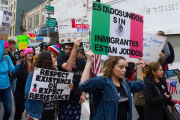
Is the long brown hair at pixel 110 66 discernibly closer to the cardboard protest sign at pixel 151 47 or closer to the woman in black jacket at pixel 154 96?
the cardboard protest sign at pixel 151 47

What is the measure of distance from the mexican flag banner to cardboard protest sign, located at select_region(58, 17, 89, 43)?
3.17 feet

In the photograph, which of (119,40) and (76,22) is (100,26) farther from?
(76,22)

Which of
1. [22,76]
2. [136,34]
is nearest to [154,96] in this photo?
[136,34]

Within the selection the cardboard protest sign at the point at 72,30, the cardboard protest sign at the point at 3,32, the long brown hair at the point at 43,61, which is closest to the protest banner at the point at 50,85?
the long brown hair at the point at 43,61

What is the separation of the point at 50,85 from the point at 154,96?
1.93 metres

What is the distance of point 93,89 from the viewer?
240 centimetres

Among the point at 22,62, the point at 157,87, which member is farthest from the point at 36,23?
the point at 157,87

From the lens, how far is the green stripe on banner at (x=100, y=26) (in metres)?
2.72

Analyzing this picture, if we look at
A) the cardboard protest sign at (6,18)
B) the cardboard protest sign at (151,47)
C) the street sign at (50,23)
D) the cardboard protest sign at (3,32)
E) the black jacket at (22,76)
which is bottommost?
the black jacket at (22,76)

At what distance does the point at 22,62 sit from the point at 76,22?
5.73 ft

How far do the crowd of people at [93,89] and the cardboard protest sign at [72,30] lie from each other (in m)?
0.23

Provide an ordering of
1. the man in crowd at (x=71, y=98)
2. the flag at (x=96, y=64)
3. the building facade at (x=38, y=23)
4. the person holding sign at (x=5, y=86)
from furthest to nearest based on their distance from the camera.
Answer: the building facade at (x=38, y=23) → the flag at (x=96, y=64) → the person holding sign at (x=5, y=86) → the man in crowd at (x=71, y=98)

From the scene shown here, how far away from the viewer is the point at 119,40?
3.06m

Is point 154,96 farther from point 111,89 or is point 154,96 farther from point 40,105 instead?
point 40,105
